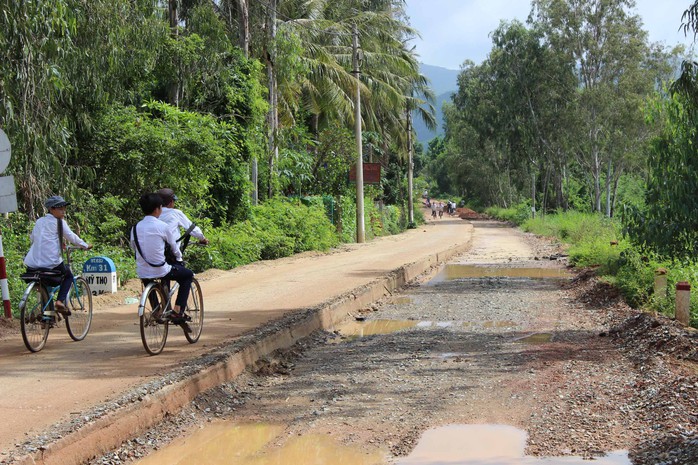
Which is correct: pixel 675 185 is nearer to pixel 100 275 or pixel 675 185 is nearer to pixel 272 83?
pixel 100 275

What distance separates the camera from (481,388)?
763 centimetres

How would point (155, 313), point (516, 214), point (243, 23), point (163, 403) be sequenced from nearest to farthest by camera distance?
point (163, 403) → point (155, 313) → point (243, 23) → point (516, 214)

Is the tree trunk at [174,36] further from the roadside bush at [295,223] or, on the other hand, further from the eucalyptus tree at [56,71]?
the eucalyptus tree at [56,71]

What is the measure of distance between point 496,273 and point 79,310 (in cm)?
1401

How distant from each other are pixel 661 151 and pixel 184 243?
25.6 ft

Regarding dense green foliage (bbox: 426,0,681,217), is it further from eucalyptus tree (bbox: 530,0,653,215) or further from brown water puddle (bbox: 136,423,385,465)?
brown water puddle (bbox: 136,423,385,465)

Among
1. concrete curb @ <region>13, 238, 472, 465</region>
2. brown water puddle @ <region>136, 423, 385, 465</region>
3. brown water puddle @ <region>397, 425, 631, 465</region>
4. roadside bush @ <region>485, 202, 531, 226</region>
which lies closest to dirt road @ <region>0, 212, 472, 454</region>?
concrete curb @ <region>13, 238, 472, 465</region>

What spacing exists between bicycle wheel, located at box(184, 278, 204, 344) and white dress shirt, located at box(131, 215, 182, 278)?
83cm

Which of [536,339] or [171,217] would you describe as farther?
[536,339]

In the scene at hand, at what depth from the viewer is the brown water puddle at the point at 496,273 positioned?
66.7 feet

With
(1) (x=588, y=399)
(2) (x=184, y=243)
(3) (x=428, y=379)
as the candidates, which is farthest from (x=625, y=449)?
(2) (x=184, y=243)

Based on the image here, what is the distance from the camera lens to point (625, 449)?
576 centimetres

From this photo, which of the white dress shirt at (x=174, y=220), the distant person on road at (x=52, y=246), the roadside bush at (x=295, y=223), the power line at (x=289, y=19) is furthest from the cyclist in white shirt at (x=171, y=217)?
the power line at (x=289, y=19)

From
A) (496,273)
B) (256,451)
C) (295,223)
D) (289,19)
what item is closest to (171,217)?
(256,451)
